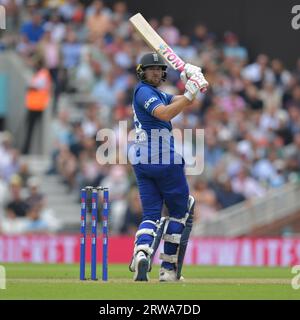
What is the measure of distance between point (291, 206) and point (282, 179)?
22.5 inches

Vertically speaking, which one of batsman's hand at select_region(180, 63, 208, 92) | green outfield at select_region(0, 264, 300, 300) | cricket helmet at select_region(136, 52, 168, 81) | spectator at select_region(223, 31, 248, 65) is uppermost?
spectator at select_region(223, 31, 248, 65)

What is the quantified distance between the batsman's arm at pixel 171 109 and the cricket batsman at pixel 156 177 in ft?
0.29

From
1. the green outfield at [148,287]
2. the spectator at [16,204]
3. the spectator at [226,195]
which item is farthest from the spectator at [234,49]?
the green outfield at [148,287]

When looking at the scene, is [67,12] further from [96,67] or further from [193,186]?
[193,186]

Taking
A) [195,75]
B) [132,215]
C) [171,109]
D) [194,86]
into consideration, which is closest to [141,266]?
[171,109]

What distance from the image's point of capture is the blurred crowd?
824 inches

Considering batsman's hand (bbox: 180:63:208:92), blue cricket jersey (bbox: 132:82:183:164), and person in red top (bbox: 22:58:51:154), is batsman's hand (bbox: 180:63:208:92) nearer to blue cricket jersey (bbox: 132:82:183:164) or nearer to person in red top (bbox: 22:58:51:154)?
blue cricket jersey (bbox: 132:82:183:164)

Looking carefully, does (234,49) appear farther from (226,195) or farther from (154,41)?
(154,41)

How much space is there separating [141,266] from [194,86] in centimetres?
175

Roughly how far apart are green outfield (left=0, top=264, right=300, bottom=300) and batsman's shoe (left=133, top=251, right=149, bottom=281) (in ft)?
0.29

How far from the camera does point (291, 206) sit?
2112cm

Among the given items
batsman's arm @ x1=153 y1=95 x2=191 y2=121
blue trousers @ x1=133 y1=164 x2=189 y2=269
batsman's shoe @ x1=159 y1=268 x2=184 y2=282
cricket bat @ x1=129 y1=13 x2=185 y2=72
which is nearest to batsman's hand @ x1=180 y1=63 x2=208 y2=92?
batsman's arm @ x1=153 y1=95 x2=191 y2=121

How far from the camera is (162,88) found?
2234cm

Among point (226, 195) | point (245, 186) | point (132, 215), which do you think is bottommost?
point (132, 215)
